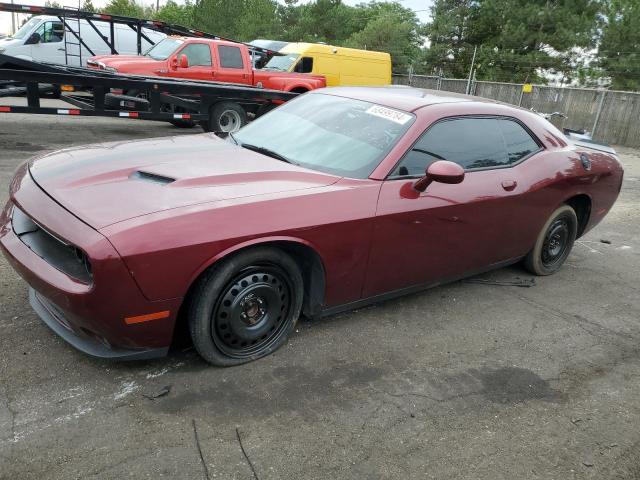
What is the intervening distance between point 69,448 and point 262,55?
14.9 metres

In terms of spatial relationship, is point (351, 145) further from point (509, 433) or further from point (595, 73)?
point (595, 73)

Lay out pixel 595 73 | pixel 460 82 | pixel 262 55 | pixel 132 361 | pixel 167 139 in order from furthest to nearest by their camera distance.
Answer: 1. pixel 595 73
2. pixel 460 82
3. pixel 262 55
4. pixel 167 139
5. pixel 132 361

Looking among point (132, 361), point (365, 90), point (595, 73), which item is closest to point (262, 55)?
point (365, 90)

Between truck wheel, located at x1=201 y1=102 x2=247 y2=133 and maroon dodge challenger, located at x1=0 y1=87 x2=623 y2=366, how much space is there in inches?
264

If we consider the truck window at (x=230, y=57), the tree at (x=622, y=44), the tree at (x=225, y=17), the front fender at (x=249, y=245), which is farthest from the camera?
the tree at (x=225, y=17)

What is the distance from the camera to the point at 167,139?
4062mm

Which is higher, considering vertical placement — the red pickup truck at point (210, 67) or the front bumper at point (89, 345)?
the red pickup truck at point (210, 67)

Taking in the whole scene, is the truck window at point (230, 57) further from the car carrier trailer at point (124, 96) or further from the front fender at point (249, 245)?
the front fender at point (249, 245)

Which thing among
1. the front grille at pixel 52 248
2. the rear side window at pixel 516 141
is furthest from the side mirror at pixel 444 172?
the front grille at pixel 52 248

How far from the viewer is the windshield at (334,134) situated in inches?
136

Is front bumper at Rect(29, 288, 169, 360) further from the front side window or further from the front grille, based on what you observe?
the front side window

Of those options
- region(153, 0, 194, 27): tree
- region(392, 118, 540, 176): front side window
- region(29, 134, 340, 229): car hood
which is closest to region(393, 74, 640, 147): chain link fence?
region(392, 118, 540, 176): front side window

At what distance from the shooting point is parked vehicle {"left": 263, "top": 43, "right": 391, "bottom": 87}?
15.1 m

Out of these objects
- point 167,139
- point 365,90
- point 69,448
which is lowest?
point 69,448
